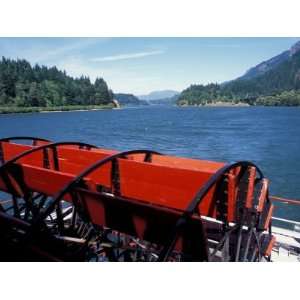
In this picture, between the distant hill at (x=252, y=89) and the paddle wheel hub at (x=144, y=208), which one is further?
the distant hill at (x=252, y=89)

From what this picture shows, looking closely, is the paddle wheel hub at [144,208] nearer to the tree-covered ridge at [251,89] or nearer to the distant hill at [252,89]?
the distant hill at [252,89]

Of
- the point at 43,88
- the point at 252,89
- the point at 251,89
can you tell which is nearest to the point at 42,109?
the point at 43,88

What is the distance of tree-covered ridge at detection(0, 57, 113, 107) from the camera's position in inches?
2549

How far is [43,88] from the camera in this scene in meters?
69.4

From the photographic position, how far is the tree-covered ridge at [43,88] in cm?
6475

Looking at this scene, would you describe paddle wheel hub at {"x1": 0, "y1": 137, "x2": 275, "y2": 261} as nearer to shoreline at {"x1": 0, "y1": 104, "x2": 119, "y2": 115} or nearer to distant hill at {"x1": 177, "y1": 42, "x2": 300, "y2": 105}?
shoreline at {"x1": 0, "y1": 104, "x2": 119, "y2": 115}

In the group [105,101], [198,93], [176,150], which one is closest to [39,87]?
[105,101]

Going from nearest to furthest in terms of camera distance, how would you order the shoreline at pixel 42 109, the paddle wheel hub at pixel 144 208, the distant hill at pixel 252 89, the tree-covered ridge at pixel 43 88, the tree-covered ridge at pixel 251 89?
the paddle wheel hub at pixel 144 208
the shoreline at pixel 42 109
the tree-covered ridge at pixel 43 88
the distant hill at pixel 252 89
the tree-covered ridge at pixel 251 89

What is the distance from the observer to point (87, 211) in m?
3.94

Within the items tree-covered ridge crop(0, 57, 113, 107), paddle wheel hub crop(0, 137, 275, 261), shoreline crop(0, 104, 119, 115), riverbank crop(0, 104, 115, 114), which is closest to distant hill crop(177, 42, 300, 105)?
tree-covered ridge crop(0, 57, 113, 107)

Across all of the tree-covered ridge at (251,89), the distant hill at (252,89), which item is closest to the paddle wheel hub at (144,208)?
the distant hill at (252,89)
